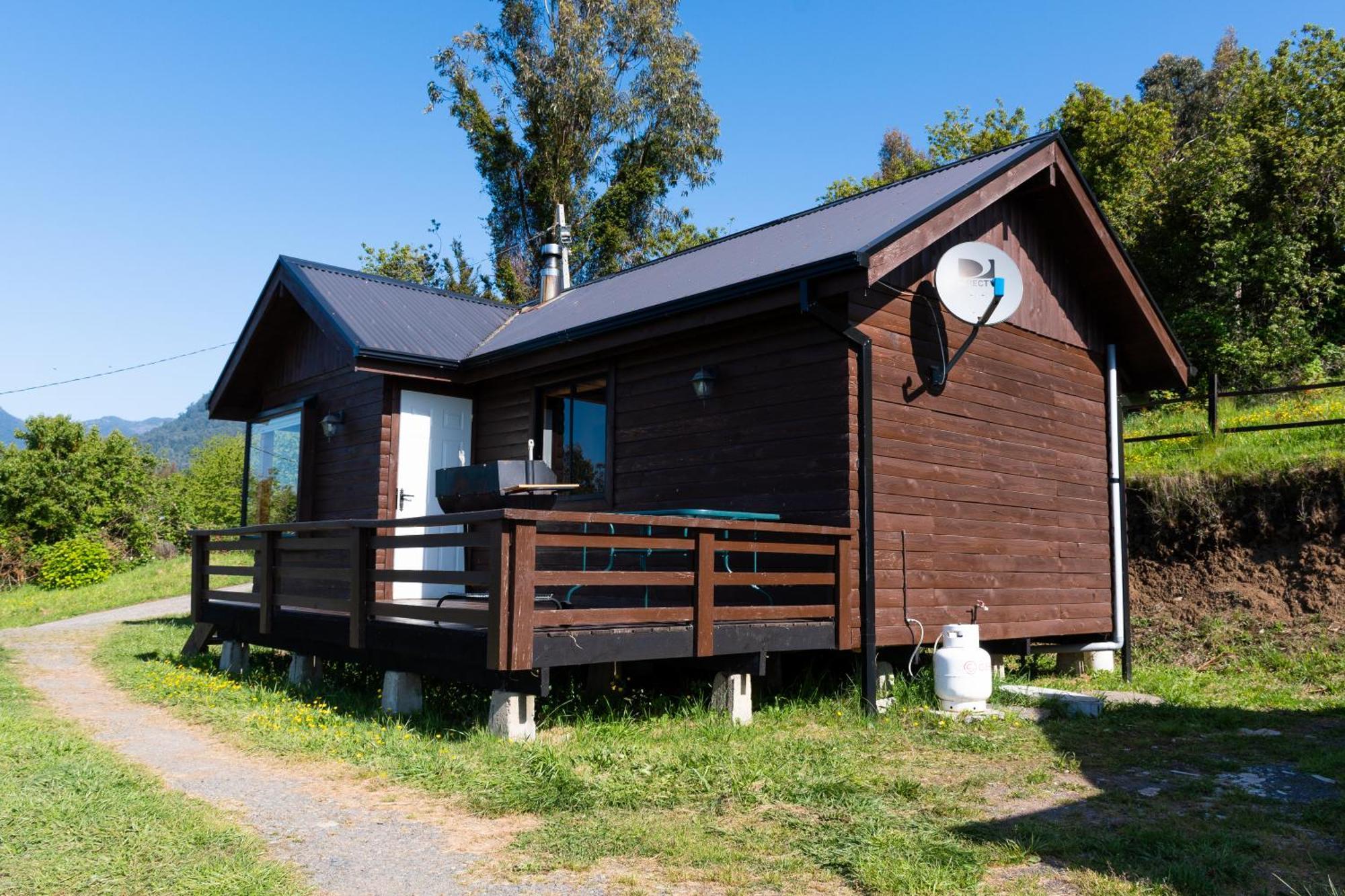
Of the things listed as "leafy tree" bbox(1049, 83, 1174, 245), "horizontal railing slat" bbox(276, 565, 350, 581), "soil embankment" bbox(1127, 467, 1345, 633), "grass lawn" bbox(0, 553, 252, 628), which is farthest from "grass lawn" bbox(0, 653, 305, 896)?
"leafy tree" bbox(1049, 83, 1174, 245)

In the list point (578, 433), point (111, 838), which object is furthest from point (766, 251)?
point (111, 838)

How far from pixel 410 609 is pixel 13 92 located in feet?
53.5

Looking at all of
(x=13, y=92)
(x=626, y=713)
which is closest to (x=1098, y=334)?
(x=626, y=713)

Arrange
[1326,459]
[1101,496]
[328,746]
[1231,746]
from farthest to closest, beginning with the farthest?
[1326,459] < [1101,496] < [1231,746] < [328,746]

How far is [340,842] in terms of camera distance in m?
4.52

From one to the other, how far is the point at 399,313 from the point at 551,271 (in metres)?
3.01

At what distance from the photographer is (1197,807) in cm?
528

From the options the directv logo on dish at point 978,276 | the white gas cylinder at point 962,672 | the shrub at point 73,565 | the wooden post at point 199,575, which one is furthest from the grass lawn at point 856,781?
the shrub at point 73,565

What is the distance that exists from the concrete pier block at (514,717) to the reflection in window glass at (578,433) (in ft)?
12.4

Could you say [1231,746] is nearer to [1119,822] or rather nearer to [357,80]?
[1119,822]

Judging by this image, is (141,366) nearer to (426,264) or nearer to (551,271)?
(426,264)

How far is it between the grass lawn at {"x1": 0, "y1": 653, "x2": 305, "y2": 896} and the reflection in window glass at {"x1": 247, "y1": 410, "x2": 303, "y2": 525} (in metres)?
7.15

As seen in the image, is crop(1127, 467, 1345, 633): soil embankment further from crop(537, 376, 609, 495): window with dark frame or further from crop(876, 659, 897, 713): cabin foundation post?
crop(537, 376, 609, 495): window with dark frame

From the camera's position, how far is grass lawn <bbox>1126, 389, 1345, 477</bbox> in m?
12.9
